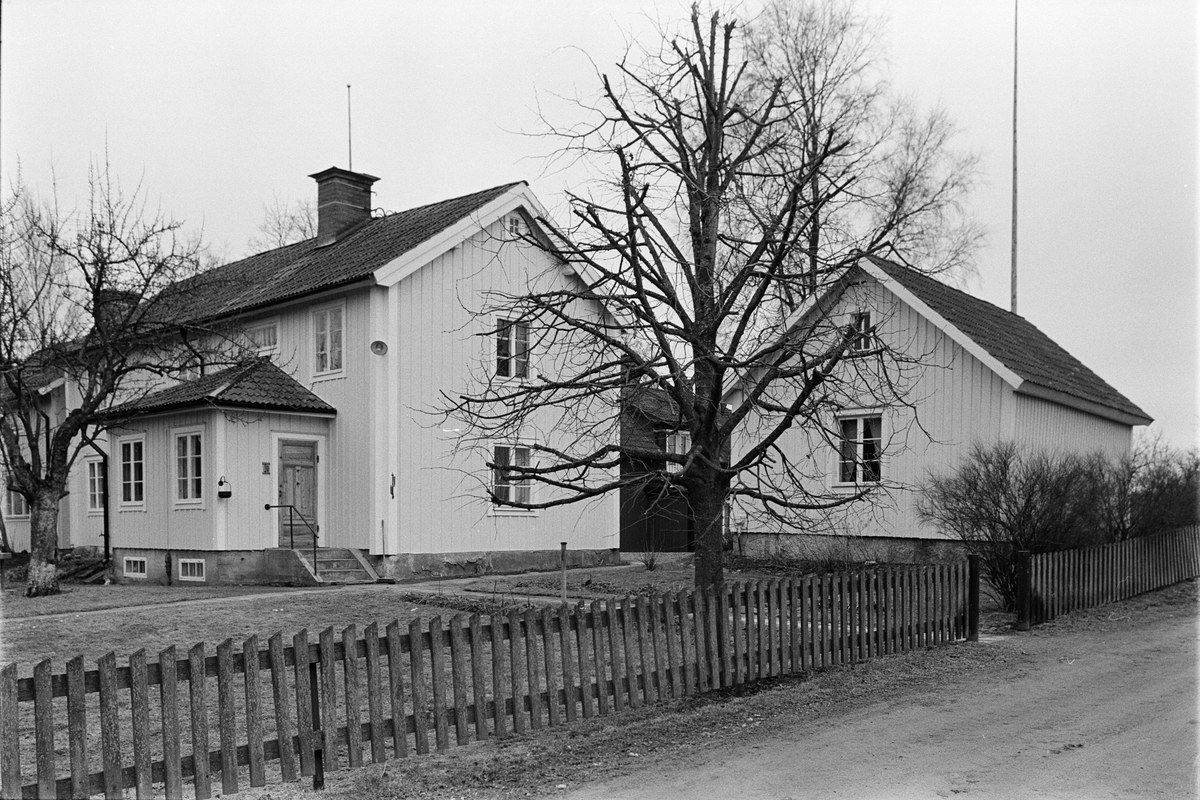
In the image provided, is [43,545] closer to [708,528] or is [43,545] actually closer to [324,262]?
[324,262]

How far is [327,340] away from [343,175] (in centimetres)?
559

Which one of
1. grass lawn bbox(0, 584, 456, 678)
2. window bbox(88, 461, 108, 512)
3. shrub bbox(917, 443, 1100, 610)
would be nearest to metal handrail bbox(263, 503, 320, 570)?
grass lawn bbox(0, 584, 456, 678)

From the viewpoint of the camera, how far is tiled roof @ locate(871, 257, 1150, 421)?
21.6 meters

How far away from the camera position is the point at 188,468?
2195 centimetres

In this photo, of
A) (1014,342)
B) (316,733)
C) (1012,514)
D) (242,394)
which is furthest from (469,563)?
(316,733)

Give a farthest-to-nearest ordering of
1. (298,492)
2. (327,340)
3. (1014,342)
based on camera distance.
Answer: (1014,342), (327,340), (298,492)

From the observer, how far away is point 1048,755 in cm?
776

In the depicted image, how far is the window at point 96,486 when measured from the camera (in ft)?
86.8

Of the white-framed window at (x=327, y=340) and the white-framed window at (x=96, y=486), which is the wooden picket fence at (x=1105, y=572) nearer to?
the white-framed window at (x=327, y=340)

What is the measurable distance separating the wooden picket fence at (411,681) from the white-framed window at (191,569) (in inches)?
390

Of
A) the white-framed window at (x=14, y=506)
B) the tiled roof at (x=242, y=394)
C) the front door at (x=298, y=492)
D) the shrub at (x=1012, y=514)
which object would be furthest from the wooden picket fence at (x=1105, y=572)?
the white-framed window at (x=14, y=506)

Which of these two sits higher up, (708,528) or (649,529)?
(708,528)

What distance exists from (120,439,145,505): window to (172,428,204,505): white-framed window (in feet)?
5.29

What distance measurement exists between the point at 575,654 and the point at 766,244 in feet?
13.8
